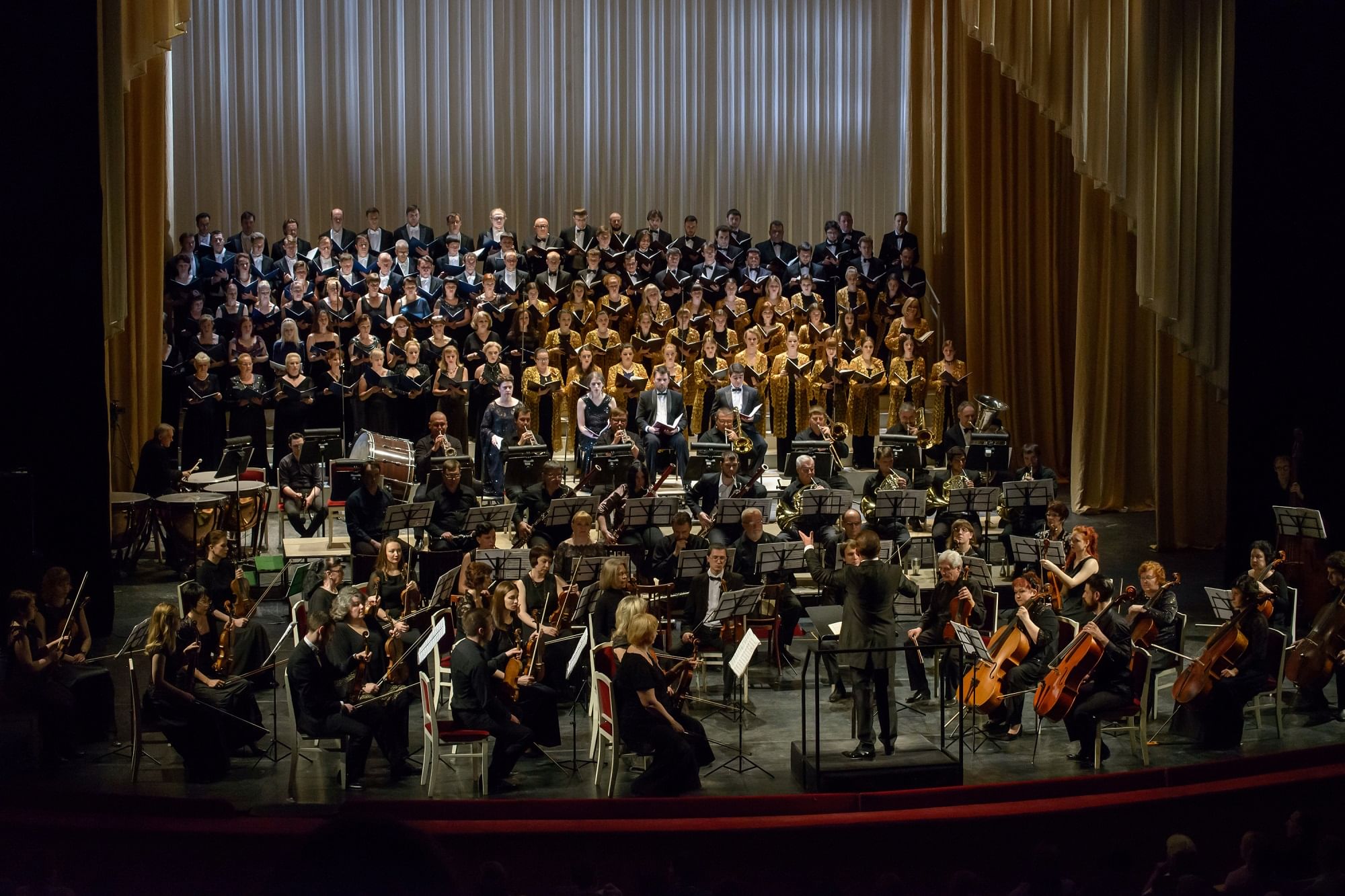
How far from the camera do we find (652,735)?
22.4 ft

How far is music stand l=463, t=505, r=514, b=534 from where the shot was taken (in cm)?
939

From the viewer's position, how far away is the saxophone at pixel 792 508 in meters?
10.6

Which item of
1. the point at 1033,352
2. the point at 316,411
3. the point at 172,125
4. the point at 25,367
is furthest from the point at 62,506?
the point at 1033,352

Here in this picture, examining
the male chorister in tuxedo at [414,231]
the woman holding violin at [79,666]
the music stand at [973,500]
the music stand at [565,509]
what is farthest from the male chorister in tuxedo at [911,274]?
the woman holding violin at [79,666]

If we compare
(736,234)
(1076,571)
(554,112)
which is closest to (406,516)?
(1076,571)

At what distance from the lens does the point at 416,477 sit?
11516 millimetres

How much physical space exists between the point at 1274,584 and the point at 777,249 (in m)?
8.44

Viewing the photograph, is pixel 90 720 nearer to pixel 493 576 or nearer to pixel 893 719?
pixel 493 576

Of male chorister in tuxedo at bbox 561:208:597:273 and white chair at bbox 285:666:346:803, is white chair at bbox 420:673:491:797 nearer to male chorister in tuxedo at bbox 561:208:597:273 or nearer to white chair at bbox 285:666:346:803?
white chair at bbox 285:666:346:803

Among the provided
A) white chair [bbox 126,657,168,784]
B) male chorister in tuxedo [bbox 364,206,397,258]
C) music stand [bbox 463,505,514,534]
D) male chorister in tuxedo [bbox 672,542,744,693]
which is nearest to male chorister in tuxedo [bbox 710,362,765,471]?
music stand [bbox 463,505,514,534]

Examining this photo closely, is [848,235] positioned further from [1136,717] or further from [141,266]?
[1136,717]

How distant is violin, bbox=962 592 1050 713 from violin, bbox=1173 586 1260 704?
2.78 ft

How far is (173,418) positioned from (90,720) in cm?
608

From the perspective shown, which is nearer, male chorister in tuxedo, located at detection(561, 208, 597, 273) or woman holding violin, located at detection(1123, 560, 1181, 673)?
woman holding violin, located at detection(1123, 560, 1181, 673)
